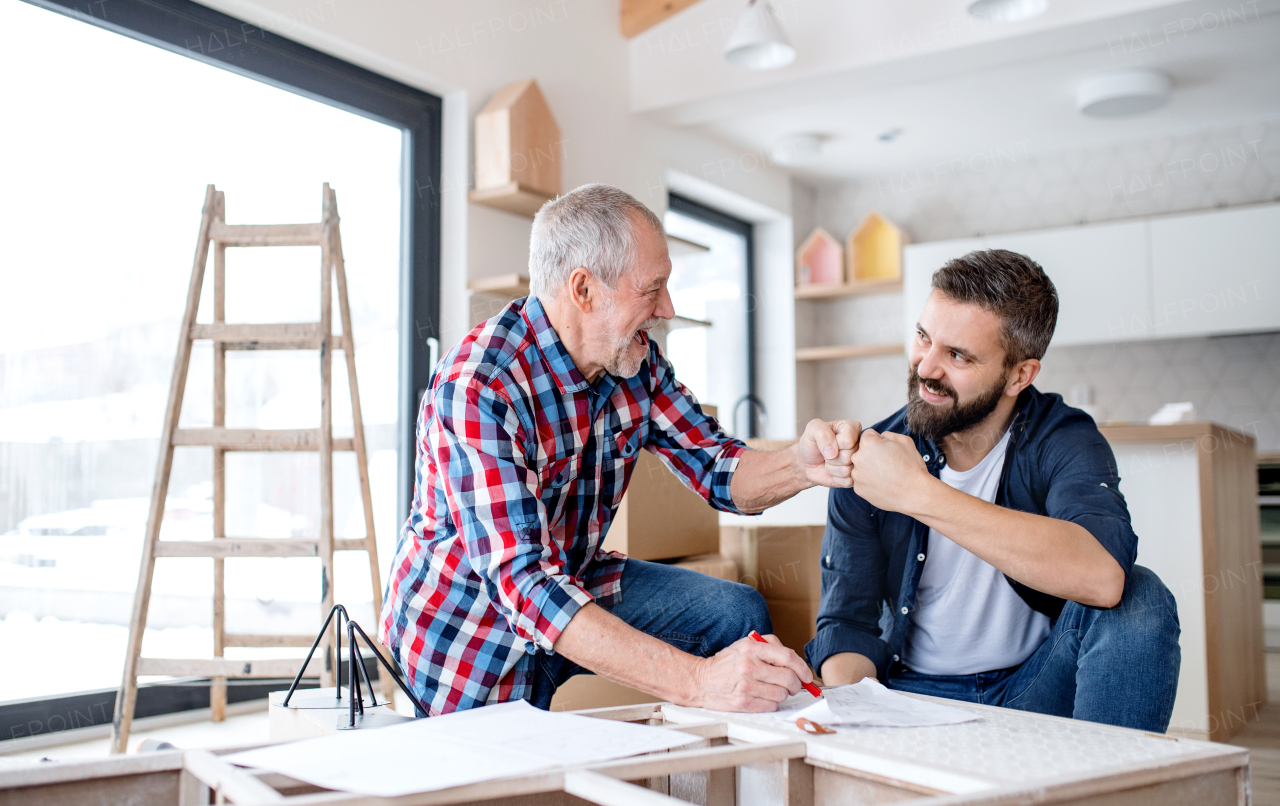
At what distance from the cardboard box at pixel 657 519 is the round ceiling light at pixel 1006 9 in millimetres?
1682

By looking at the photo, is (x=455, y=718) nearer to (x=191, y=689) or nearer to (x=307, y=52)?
(x=191, y=689)

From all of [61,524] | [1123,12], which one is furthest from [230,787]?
[1123,12]

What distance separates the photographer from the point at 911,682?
1.56 metres

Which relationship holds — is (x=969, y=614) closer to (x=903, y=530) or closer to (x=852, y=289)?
(x=903, y=530)

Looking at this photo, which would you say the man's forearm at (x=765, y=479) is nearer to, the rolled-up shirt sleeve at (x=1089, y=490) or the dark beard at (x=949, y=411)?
the dark beard at (x=949, y=411)

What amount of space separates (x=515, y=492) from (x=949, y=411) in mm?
722

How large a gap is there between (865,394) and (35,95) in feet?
13.6

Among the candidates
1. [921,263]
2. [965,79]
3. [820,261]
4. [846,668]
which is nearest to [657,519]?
[846,668]

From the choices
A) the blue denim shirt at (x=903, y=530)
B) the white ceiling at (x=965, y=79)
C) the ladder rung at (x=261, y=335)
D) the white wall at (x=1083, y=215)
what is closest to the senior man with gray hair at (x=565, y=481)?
the blue denim shirt at (x=903, y=530)

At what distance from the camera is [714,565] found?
86.0 inches

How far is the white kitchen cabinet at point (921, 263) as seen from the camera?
4.90 m

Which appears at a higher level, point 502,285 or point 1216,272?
point 1216,272

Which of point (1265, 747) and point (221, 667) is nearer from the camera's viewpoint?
point (221, 667)

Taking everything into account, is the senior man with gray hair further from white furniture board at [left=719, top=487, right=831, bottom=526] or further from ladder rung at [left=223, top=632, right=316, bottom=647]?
ladder rung at [left=223, top=632, right=316, bottom=647]
